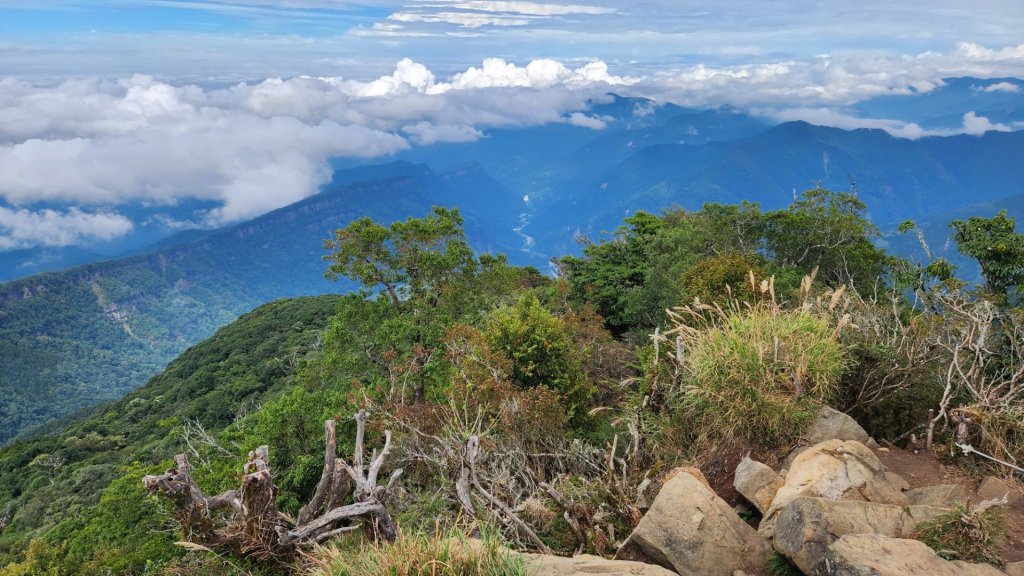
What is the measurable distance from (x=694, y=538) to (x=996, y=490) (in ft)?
12.1

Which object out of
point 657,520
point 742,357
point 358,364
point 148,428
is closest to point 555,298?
point 358,364

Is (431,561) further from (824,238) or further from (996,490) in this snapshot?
(824,238)

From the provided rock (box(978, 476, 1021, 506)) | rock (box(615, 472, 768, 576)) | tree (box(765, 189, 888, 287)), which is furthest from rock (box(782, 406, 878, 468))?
tree (box(765, 189, 888, 287))

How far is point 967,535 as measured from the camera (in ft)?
17.3

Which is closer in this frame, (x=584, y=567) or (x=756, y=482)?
(x=584, y=567)

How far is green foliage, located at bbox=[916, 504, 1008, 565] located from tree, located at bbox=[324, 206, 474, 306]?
740 inches

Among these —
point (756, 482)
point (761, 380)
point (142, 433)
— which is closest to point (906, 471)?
point (761, 380)

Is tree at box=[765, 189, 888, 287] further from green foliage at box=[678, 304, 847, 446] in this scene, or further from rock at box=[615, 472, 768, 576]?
rock at box=[615, 472, 768, 576]

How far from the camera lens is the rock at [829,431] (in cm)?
765

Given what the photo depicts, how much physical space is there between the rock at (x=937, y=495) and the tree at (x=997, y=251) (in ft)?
46.3

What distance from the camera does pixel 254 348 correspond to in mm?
86750

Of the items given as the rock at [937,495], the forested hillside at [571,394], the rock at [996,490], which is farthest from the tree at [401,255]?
the rock at [996,490]

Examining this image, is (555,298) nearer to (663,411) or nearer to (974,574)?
(663,411)

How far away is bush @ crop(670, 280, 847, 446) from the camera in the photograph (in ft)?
25.5
